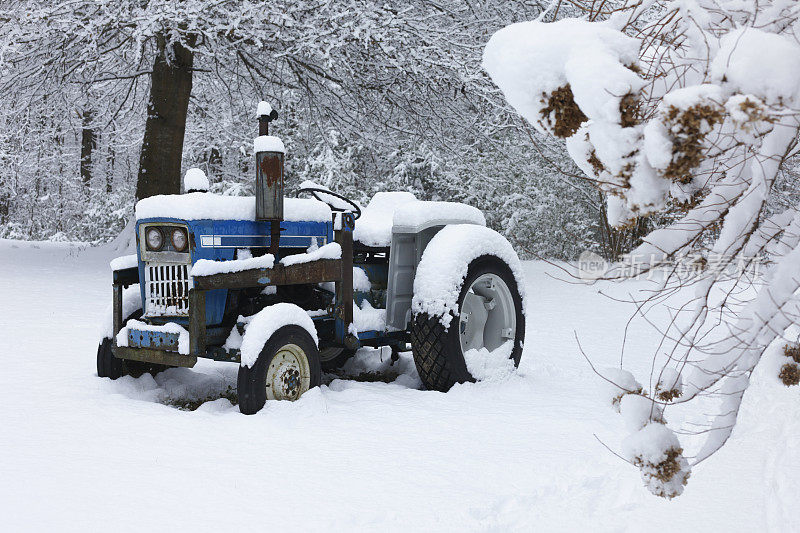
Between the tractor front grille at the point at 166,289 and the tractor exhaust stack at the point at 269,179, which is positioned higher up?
the tractor exhaust stack at the point at 269,179

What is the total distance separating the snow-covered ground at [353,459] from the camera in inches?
103

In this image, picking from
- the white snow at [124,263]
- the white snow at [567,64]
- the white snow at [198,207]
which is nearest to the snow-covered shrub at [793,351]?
the white snow at [567,64]

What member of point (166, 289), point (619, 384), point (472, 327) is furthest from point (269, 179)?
point (619, 384)

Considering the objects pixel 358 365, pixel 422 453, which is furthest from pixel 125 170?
pixel 422 453

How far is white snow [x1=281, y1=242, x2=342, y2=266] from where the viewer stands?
164 inches

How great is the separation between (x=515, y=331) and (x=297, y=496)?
2542mm

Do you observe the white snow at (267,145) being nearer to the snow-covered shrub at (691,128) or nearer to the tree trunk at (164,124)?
the snow-covered shrub at (691,128)

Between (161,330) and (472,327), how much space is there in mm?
2075

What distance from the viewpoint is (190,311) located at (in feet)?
12.5

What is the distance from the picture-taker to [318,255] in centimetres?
430

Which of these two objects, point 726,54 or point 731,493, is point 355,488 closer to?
point 731,493

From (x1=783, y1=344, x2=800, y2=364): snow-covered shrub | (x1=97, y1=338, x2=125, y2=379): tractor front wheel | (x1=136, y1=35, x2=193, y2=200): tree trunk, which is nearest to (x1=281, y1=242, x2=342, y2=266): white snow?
(x1=97, y1=338, x2=125, y2=379): tractor front wheel

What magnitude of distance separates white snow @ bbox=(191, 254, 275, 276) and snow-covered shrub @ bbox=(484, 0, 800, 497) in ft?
6.71

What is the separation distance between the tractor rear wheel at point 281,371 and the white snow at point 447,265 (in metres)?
0.80
